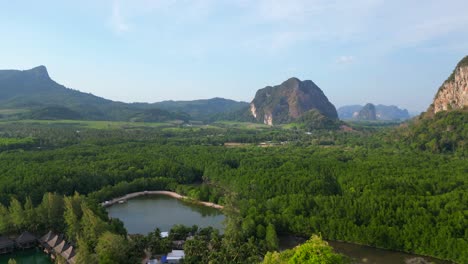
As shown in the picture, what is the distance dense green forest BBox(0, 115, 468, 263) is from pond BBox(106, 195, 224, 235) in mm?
1781

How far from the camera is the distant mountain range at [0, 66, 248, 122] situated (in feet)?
388

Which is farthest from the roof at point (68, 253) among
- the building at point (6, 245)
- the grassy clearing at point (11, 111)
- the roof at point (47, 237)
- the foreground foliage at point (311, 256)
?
the grassy clearing at point (11, 111)

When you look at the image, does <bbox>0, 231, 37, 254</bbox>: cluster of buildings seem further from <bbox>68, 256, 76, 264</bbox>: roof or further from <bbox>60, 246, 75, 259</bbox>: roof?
<bbox>68, 256, 76, 264</bbox>: roof

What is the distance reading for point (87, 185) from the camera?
3903 cm

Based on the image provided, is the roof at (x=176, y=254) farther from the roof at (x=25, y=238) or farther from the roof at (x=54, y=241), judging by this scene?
the roof at (x=25, y=238)

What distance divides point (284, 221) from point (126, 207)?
17.6 metres

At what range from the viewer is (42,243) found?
26250 millimetres

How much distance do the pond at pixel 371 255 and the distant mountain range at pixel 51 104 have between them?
108 metres

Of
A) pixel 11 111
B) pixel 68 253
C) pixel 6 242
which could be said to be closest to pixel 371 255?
pixel 68 253

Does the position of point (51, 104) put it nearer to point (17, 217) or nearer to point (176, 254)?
point (17, 217)

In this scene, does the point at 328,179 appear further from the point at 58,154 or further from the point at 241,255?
the point at 58,154

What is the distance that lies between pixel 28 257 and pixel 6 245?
1909mm

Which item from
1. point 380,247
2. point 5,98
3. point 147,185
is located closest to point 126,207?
point 147,185

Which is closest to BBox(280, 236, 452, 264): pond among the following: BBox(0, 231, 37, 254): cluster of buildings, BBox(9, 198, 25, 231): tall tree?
BBox(0, 231, 37, 254): cluster of buildings
